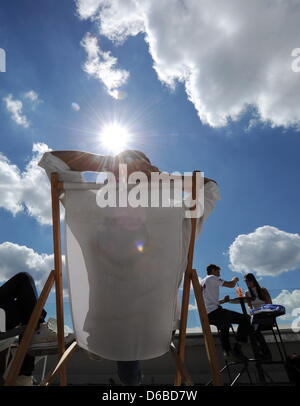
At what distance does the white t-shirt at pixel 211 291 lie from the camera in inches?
142

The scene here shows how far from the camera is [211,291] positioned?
3713 millimetres

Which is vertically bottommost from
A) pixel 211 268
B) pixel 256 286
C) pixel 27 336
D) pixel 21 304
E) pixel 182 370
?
pixel 182 370

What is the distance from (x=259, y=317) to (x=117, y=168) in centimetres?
268

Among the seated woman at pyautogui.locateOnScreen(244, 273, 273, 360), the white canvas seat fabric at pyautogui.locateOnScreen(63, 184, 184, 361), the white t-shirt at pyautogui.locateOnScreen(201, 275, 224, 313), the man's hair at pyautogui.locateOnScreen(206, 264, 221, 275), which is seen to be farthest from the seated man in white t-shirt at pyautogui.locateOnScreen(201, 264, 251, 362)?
the white canvas seat fabric at pyautogui.locateOnScreen(63, 184, 184, 361)

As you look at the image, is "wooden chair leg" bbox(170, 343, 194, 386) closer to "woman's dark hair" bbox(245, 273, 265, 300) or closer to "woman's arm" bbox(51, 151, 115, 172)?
"woman's arm" bbox(51, 151, 115, 172)

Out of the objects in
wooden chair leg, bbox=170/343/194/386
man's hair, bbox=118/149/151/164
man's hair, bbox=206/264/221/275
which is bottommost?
wooden chair leg, bbox=170/343/194/386

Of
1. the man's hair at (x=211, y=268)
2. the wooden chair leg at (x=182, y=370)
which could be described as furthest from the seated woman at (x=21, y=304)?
the man's hair at (x=211, y=268)

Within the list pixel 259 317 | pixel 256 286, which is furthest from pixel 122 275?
pixel 256 286

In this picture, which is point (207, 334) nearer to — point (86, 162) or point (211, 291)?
point (86, 162)

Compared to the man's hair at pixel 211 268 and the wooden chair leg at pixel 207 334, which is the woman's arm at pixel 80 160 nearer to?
the wooden chair leg at pixel 207 334

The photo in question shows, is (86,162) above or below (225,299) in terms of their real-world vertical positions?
above

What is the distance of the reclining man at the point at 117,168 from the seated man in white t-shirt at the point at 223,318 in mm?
2250

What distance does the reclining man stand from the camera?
4.03 ft
